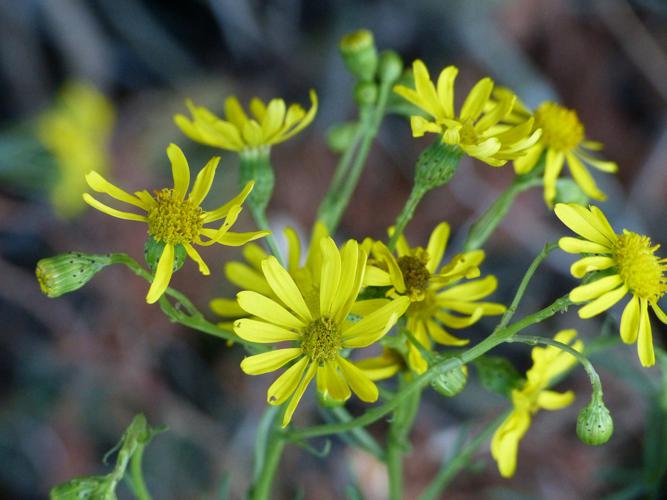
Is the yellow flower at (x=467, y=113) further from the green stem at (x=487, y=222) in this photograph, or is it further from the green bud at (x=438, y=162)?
the green stem at (x=487, y=222)

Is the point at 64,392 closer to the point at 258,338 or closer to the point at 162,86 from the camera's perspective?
the point at 162,86

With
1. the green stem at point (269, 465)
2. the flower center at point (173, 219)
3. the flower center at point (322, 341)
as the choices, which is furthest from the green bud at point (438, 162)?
the green stem at point (269, 465)

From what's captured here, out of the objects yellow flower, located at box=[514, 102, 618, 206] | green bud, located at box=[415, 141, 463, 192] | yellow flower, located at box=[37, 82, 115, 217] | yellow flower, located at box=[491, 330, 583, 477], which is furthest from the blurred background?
green bud, located at box=[415, 141, 463, 192]

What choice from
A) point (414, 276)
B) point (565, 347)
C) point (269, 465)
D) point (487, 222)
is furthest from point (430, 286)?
point (269, 465)

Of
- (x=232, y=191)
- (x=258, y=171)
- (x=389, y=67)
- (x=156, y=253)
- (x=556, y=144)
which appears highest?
(x=556, y=144)

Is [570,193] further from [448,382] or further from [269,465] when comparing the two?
[269,465]

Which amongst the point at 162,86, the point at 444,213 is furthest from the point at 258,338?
the point at 162,86

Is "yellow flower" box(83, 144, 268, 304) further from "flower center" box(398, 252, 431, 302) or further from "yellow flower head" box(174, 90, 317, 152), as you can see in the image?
"flower center" box(398, 252, 431, 302)
